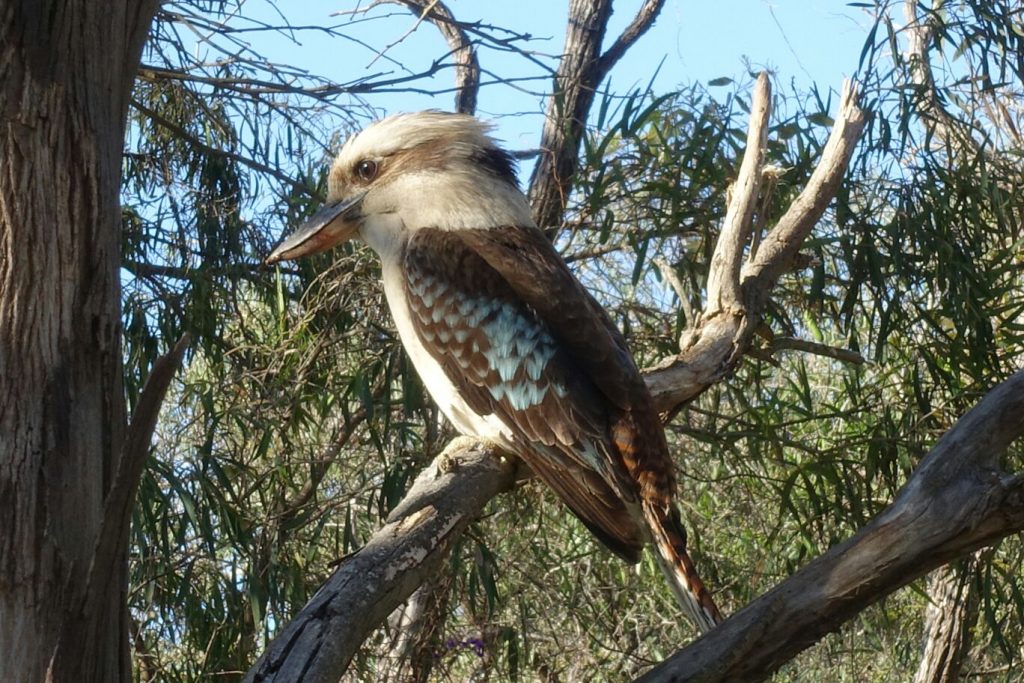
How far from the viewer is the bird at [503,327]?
7.14 feet

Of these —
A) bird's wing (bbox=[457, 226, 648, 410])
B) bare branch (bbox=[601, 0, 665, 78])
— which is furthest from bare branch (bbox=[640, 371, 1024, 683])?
bare branch (bbox=[601, 0, 665, 78])

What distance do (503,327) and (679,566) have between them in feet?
1.85

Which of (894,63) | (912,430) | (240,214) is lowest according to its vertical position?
(912,430)

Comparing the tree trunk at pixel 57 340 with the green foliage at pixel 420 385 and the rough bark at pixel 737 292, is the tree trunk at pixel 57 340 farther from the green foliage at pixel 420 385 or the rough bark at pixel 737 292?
the green foliage at pixel 420 385

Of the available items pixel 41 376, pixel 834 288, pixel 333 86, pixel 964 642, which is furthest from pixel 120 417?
pixel 964 642

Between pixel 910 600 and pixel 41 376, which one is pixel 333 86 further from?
pixel 910 600

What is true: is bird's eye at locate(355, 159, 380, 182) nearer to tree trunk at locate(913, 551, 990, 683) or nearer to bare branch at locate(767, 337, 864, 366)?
bare branch at locate(767, 337, 864, 366)

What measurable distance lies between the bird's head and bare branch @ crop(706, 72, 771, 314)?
0.42 meters

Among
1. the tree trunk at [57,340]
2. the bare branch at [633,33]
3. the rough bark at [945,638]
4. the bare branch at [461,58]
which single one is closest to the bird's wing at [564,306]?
the tree trunk at [57,340]

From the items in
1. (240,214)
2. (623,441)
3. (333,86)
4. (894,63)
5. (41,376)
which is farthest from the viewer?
(240,214)

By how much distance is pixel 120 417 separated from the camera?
1.82 meters

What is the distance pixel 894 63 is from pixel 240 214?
1.70 m

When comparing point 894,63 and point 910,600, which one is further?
point 910,600

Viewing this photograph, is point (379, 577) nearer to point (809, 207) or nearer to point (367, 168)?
point (367, 168)
